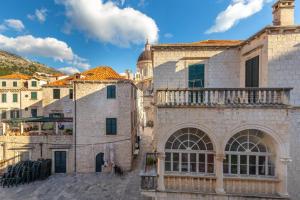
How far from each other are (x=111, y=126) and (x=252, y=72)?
13100mm

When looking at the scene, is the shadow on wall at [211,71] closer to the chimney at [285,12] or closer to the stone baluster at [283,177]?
the chimney at [285,12]

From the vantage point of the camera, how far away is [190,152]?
904cm

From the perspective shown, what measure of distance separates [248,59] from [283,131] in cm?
521

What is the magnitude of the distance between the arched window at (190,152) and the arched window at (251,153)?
1069 mm

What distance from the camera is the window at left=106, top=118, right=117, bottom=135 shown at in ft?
56.4

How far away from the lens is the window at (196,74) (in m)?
12.2

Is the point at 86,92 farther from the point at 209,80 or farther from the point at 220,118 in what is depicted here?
the point at 220,118

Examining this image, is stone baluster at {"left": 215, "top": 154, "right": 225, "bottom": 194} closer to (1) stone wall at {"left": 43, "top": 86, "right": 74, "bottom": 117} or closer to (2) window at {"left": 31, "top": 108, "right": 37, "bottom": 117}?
(1) stone wall at {"left": 43, "top": 86, "right": 74, "bottom": 117}

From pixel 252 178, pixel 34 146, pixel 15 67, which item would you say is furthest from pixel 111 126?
pixel 15 67

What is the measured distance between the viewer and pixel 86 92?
17172 millimetres

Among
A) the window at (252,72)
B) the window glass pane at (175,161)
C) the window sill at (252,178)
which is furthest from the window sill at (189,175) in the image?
the window at (252,72)

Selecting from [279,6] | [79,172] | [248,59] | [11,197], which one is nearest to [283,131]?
[248,59]

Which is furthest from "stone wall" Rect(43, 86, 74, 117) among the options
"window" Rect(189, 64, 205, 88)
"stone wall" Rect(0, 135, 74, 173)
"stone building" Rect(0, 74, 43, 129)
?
"window" Rect(189, 64, 205, 88)

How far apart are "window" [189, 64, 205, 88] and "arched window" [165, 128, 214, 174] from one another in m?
4.35
